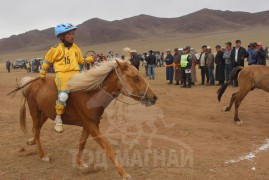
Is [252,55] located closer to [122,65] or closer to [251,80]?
[251,80]

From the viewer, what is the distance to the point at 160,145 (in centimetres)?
667

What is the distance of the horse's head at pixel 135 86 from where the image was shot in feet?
15.4

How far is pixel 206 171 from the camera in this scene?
5.26 m

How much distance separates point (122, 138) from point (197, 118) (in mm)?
2781

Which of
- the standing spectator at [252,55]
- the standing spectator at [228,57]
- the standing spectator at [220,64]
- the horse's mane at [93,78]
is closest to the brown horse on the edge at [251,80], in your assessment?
the horse's mane at [93,78]

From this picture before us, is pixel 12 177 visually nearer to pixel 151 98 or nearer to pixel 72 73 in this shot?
pixel 72 73

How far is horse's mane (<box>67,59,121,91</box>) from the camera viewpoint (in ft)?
16.3

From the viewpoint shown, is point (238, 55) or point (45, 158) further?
point (238, 55)

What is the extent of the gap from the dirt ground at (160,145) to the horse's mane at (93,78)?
147cm

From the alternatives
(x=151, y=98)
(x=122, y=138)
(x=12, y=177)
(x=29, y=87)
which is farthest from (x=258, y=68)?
(x=12, y=177)

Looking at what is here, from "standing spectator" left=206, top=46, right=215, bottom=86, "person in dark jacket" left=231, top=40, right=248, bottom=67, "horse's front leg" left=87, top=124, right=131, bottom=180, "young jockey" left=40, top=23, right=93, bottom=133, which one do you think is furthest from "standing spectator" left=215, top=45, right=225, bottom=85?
"horse's front leg" left=87, top=124, right=131, bottom=180

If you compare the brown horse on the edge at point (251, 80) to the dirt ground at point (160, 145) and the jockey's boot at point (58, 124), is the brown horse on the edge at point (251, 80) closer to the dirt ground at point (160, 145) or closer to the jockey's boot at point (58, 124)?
the dirt ground at point (160, 145)

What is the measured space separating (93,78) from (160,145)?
7.95 feet

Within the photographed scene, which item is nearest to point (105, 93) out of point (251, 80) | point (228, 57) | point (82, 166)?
point (82, 166)
